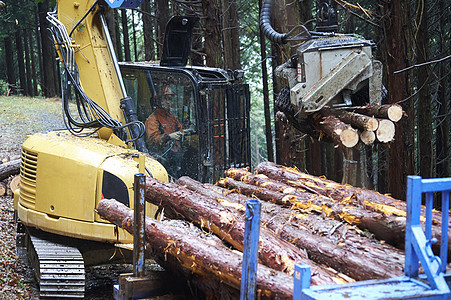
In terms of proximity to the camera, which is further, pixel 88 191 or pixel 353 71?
pixel 88 191

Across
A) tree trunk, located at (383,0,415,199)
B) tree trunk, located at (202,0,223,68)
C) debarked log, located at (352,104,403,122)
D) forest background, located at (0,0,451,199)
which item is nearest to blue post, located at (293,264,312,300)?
forest background, located at (0,0,451,199)

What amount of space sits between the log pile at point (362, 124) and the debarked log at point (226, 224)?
189 cm

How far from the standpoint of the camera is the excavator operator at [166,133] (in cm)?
862

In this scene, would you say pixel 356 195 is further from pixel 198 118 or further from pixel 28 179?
pixel 28 179

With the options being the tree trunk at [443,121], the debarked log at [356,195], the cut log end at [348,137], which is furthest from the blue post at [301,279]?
the tree trunk at [443,121]

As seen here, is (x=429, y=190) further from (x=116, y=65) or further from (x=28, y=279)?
(x=28, y=279)

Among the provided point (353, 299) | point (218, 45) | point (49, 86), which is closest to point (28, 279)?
point (353, 299)

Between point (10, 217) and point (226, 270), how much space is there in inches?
353

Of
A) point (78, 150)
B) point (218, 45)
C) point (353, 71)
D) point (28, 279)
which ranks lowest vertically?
point (28, 279)

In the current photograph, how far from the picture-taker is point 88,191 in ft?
23.1

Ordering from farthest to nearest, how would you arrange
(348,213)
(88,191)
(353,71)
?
(88,191), (353,71), (348,213)

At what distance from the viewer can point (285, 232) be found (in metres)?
4.50

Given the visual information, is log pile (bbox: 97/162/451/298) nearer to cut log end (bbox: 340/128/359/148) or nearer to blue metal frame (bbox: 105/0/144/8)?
cut log end (bbox: 340/128/359/148)

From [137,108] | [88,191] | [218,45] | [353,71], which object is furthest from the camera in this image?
[218,45]
